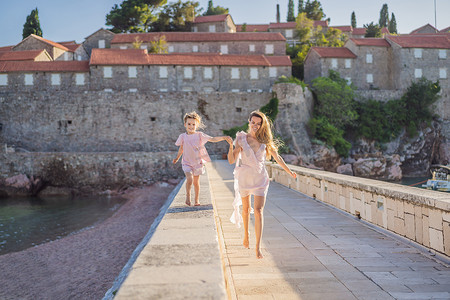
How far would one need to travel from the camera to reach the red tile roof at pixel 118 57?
32844mm

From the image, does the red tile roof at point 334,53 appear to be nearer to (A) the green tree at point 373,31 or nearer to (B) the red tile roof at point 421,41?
(B) the red tile roof at point 421,41

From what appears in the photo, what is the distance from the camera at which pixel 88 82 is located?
3303cm

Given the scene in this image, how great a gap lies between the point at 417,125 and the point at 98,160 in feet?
94.6

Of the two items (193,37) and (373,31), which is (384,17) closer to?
(373,31)

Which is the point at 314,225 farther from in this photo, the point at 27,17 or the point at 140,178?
the point at 27,17

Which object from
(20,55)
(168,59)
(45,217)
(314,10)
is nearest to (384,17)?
(314,10)

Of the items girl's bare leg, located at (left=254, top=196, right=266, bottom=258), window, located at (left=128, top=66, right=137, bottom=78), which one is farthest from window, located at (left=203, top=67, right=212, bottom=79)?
girl's bare leg, located at (left=254, top=196, right=266, bottom=258)

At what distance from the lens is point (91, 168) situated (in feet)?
A: 82.8

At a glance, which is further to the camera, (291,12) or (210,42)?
(291,12)

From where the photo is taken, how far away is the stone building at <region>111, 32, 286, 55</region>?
140 feet

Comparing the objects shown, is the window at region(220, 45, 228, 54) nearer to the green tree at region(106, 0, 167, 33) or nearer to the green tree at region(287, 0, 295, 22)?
the green tree at region(106, 0, 167, 33)

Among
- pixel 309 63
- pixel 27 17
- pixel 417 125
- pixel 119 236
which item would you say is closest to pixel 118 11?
pixel 27 17

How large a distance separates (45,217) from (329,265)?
1619 cm

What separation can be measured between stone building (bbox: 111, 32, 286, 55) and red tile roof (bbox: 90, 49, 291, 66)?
794 cm
